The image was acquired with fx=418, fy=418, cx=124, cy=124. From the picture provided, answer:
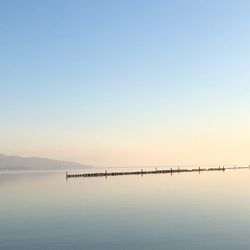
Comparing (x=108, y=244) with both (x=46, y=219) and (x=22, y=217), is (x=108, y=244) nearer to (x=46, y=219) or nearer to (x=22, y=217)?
(x=46, y=219)

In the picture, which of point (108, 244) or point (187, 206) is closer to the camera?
point (108, 244)

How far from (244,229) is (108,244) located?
14.2 metres

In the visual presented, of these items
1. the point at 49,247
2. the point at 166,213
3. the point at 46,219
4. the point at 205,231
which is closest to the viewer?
the point at 49,247

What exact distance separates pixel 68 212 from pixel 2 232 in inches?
620

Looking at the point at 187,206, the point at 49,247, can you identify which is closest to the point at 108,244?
the point at 49,247

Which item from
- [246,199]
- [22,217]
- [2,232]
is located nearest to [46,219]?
[22,217]

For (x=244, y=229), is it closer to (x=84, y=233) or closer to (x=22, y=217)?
(x=84, y=233)

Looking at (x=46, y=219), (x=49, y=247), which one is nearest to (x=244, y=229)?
(x=49, y=247)

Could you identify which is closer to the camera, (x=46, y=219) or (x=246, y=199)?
(x=46, y=219)

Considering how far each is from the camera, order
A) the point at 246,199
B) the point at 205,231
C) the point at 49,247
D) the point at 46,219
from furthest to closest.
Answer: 1. the point at 246,199
2. the point at 46,219
3. the point at 205,231
4. the point at 49,247

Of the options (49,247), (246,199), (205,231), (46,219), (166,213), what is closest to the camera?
(49,247)

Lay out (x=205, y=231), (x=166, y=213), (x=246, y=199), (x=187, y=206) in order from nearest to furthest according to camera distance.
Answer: (x=205, y=231)
(x=166, y=213)
(x=187, y=206)
(x=246, y=199)

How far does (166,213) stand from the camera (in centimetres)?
5397

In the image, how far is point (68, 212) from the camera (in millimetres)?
57312
